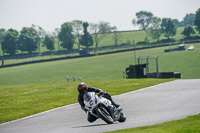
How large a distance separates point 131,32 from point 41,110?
508ft

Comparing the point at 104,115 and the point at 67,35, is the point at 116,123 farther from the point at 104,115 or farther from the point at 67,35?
the point at 67,35

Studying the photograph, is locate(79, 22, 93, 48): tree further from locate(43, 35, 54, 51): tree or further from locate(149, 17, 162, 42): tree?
locate(149, 17, 162, 42): tree

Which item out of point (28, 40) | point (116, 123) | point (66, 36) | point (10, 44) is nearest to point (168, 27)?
point (66, 36)

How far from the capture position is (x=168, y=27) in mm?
141625

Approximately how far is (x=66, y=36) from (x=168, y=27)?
36.1 metres

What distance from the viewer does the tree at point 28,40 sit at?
444 feet

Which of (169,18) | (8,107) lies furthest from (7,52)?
(8,107)

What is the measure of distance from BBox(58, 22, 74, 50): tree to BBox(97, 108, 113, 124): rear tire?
125 metres

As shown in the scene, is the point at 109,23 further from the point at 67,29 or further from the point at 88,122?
the point at 88,122

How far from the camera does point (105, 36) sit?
160 meters

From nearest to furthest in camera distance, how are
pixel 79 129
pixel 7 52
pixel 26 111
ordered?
pixel 79 129 < pixel 26 111 < pixel 7 52

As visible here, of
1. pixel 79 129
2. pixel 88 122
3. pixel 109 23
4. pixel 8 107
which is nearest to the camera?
pixel 79 129

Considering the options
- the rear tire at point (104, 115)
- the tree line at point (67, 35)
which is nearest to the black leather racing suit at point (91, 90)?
the rear tire at point (104, 115)

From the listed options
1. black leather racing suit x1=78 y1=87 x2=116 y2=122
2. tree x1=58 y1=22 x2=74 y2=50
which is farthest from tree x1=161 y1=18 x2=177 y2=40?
black leather racing suit x1=78 y1=87 x2=116 y2=122
